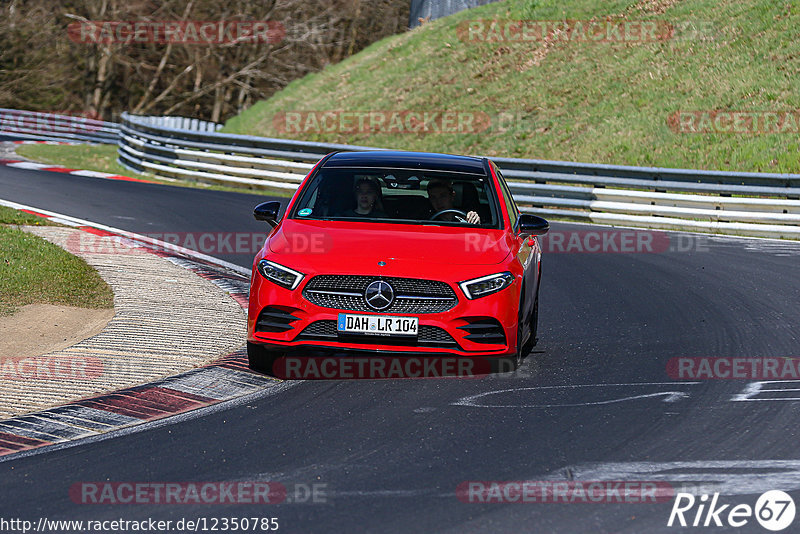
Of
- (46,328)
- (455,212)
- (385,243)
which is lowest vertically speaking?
(46,328)

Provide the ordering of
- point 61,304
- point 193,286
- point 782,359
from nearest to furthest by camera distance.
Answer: point 782,359 < point 61,304 < point 193,286

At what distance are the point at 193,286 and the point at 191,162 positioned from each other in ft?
44.2

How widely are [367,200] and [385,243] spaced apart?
0.91m

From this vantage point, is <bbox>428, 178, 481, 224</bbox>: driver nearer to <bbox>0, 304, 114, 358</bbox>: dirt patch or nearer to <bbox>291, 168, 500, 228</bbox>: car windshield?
<bbox>291, 168, 500, 228</bbox>: car windshield

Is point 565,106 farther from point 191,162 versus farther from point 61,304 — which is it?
point 61,304

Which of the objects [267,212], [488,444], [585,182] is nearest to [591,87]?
[585,182]

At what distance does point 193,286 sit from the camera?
11.6 meters

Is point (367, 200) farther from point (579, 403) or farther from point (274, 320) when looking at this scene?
point (579, 403)

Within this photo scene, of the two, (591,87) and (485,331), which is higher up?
(591,87)

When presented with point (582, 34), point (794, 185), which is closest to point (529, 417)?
point (794, 185)

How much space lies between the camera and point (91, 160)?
30.0 meters

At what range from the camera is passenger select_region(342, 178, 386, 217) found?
348 inches

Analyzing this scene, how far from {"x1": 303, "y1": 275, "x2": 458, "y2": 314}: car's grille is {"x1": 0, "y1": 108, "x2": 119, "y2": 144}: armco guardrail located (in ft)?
114

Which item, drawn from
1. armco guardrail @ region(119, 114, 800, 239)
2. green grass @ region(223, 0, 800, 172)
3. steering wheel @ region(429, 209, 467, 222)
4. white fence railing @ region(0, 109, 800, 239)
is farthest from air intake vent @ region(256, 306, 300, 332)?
green grass @ region(223, 0, 800, 172)
